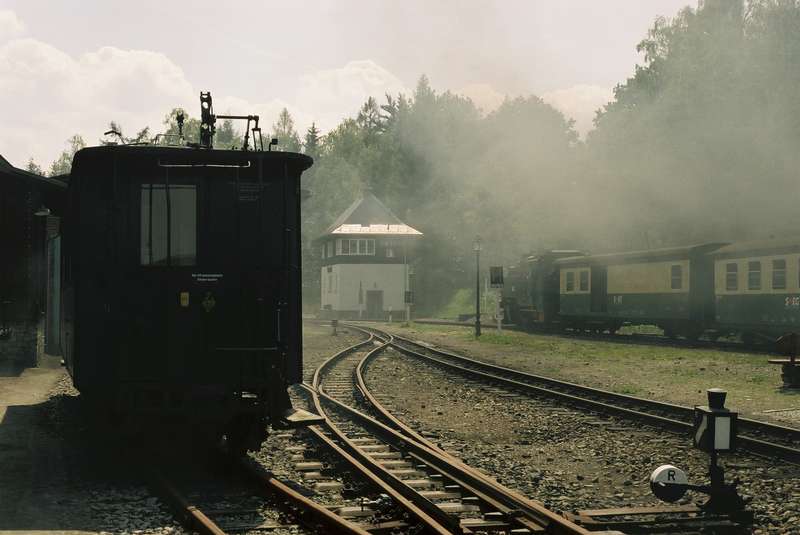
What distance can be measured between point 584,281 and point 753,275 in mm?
10247

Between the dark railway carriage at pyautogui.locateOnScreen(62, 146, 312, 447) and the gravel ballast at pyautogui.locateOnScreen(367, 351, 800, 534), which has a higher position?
the dark railway carriage at pyautogui.locateOnScreen(62, 146, 312, 447)

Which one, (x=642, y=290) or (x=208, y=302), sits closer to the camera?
(x=208, y=302)

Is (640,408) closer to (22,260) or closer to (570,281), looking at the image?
(22,260)

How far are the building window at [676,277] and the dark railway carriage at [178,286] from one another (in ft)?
77.6

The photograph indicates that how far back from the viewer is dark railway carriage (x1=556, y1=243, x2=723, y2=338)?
2984 centimetres

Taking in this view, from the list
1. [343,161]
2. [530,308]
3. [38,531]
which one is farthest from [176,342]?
[343,161]

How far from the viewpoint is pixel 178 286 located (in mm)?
9016

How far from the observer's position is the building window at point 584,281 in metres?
36.4

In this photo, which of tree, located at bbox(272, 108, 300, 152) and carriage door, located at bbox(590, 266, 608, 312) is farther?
tree, located at bbox(272, 108, 300, 152)

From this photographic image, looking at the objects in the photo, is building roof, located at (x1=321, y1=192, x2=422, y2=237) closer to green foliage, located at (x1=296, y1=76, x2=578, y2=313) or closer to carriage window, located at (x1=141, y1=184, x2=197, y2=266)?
green foliage, located at (x1=296, y1=76, x2=578, y2=313)

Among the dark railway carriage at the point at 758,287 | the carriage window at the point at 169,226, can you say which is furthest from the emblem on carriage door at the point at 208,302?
the dark railway carriage at the point at 758,287

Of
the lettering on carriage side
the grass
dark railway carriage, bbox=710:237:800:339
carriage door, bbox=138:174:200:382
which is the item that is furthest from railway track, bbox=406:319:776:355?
carriage door, bbox=138:174:200:382

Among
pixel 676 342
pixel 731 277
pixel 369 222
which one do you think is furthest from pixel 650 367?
pixel 369 222

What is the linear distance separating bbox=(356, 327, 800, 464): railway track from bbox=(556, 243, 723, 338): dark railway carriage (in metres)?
11.1
